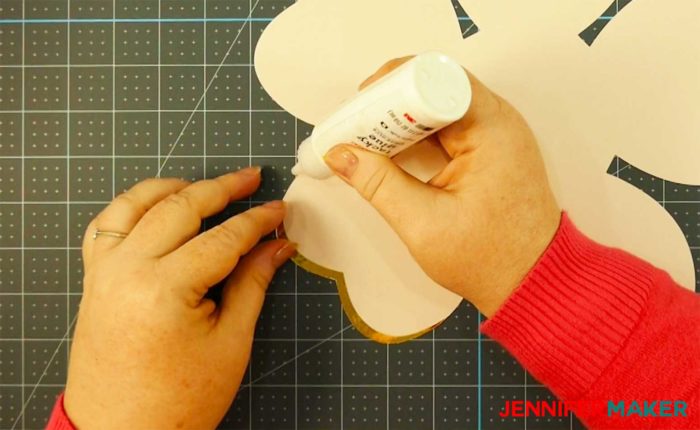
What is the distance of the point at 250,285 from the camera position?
2.22 ft

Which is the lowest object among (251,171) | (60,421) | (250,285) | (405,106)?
(60,421)

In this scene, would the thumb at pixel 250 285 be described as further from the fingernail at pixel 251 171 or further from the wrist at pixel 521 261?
the wrist at pixel 521 261

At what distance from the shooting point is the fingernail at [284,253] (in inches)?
27.6

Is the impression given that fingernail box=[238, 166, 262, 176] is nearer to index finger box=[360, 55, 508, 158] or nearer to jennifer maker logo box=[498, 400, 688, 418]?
index finger box=[360, 55, 508, 158]

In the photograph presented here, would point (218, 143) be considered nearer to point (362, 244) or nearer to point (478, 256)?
point (362, 244)

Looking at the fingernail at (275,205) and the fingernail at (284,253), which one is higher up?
the fingernail at (275,205)

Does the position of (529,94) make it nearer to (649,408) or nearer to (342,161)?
(342,161)

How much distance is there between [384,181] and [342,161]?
0.17 feet

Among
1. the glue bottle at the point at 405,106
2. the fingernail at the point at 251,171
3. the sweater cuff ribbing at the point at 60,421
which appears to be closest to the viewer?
the glue bottle at the point at 405,106

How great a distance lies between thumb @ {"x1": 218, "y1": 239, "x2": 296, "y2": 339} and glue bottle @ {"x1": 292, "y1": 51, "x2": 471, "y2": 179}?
0.64 feet

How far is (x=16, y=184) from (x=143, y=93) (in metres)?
0.22

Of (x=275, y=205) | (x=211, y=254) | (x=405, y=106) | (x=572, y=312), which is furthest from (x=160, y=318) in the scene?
(x=572, y=312)

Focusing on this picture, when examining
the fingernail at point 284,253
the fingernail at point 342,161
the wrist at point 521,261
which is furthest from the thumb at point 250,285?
the wrist at point 521,261

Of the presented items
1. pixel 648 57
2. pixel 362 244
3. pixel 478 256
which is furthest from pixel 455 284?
pixel 648 57
